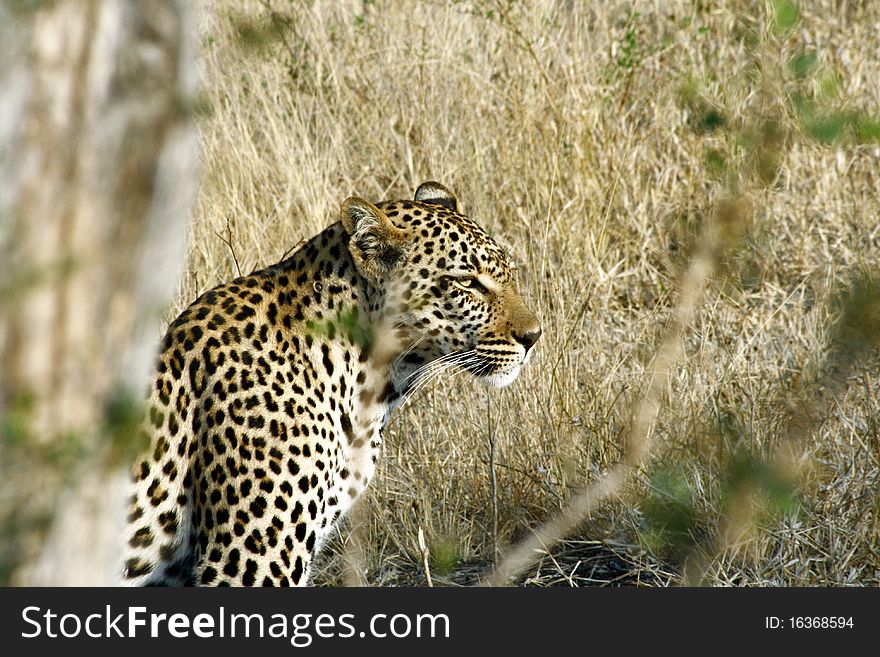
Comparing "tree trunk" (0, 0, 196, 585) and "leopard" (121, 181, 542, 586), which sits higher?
"leopard" (121, 181, 542, 586)

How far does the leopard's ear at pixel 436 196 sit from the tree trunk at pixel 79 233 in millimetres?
4099

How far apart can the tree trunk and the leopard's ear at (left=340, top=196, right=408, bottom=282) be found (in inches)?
130

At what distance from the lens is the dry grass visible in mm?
6234

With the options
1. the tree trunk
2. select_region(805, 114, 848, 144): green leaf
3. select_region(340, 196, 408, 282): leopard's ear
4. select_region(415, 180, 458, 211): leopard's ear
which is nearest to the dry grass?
select_region(415, 180, 458, 211): leopard's ear

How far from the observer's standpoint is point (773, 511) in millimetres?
5953

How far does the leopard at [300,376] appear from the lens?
5238 mm

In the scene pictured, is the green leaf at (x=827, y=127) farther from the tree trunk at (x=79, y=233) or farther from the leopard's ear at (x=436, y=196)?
the leopard's ear at (x=436, y=196)

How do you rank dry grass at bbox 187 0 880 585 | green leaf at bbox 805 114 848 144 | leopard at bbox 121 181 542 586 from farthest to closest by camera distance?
dry grass at bbox 187 0 880 585 < leopard at bbox 121 181 542 586 < green leaf at bbox 805 114 848 144

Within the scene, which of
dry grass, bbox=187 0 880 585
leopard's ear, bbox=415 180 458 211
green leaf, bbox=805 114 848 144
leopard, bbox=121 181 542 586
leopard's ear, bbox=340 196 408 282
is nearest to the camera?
green leaf, bbox=805 114 848 144

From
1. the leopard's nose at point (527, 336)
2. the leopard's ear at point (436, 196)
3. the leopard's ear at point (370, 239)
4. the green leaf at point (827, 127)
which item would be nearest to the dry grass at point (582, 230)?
the leopard's nose at point (527, 336)

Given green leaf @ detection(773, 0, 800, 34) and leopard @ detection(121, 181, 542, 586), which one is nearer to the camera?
green leaf @ detection(773, 0, 800, 34)

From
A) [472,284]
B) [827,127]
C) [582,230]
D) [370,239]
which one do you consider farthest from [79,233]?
[582,230]

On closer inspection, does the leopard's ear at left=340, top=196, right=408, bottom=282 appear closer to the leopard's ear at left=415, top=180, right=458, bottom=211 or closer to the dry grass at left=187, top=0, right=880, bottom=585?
the leopard's ear at left=415, top=180, right=458, bottom=211

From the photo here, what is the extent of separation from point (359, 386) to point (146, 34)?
354cm
